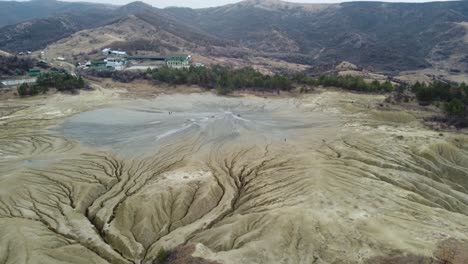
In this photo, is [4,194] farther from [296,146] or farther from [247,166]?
[296,146]

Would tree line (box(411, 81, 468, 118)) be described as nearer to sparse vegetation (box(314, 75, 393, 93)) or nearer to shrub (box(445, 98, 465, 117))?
shrub (box(445, 98, 465, 117))

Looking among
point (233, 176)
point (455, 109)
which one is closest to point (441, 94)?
point (455, 109)

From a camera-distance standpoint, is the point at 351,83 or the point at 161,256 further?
the point at 351,83

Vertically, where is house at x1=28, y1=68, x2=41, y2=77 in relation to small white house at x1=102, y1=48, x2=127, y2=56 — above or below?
below

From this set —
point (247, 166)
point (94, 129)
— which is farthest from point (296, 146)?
point (94, 129)

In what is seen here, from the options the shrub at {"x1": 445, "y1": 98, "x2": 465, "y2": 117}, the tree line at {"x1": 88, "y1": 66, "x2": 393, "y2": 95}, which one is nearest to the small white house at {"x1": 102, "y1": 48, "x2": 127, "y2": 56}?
the tree line at {"x1": 88, "y1": 66, "x2": 393, "y2": 95}

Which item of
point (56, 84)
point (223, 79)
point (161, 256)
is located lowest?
point (161, 256)

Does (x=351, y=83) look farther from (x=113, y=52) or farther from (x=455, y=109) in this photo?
(x=113, y=52)

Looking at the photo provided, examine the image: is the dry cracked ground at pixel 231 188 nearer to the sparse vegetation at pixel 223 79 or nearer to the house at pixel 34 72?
the sparse vegetation at pixel 223 79

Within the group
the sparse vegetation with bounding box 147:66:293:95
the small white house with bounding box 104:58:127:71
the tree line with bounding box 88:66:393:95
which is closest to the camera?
the tree line with bounding box 88:66:393:95

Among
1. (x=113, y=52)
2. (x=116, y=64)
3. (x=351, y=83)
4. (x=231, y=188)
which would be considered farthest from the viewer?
(x=113, y=52)
